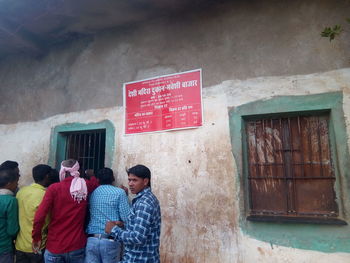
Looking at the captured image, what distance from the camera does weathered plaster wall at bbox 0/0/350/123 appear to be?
10.6 feet

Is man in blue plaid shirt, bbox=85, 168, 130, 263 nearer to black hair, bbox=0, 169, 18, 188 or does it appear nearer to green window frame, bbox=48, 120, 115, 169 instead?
black hair, bbox=0, 169, 18, 188


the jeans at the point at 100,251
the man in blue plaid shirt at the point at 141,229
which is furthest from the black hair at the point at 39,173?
the man in blue plaid shirt at the point at 141,229

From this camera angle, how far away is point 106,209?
2891 mm

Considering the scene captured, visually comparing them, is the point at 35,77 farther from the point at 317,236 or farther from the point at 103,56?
the point at 317,236

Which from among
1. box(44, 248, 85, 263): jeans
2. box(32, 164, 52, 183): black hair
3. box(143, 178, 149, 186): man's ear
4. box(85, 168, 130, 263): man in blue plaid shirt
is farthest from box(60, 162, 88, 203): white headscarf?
→ box(143, 178, 149, 186): man's ear

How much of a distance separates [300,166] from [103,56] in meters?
3.20

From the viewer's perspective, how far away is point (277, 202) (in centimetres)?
313

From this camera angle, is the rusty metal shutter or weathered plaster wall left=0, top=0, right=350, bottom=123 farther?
weathered plaster wall left=0, top=0, right=350, bottom=123

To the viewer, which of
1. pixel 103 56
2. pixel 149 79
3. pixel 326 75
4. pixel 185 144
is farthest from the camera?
pixel 103 56

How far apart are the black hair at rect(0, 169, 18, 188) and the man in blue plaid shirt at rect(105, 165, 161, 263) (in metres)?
1.38

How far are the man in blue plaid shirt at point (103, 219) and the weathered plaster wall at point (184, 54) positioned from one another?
1.59m

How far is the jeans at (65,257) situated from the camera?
2762mm

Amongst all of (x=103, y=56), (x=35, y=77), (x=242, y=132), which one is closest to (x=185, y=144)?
(x=242, y=132)

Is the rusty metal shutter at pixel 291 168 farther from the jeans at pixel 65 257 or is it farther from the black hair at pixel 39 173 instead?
the black hair at pixel 39 173
